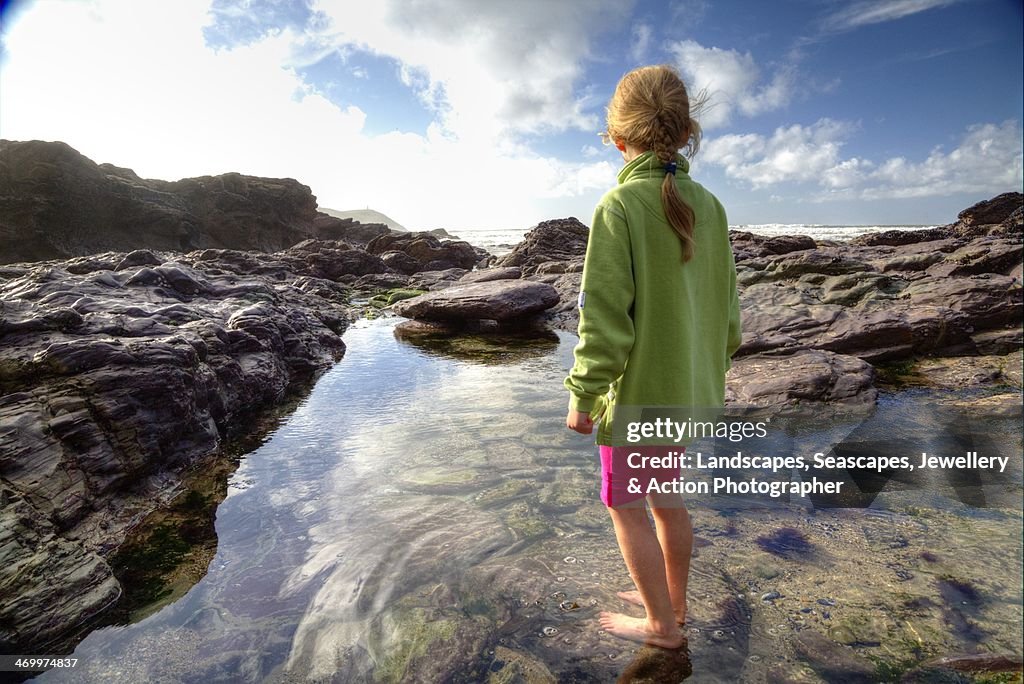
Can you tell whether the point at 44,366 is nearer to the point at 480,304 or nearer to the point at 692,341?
the point at 692,341

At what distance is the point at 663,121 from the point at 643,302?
79 centimetres

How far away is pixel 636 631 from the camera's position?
264 centimetres

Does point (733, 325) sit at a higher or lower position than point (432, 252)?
lower

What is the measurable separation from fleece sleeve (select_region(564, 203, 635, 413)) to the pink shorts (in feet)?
1.20

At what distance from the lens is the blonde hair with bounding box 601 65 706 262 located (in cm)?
212

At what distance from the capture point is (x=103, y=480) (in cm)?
393

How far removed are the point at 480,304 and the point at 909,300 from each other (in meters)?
8.92

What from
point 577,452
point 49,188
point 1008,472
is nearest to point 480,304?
point 577,452

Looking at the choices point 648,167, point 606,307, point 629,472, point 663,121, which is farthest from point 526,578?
point 663,121

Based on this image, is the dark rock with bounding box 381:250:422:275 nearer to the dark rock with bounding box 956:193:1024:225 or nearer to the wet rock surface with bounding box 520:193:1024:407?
the wet rock surface with bounding box 520:193:1024:407

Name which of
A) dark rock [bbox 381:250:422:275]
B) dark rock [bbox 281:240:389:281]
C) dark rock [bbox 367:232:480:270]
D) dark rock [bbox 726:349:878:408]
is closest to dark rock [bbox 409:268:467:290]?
dark rock [bbox 281:240:389:281]

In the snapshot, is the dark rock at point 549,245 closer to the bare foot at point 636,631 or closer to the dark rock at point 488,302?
the dark rock at point 488,302

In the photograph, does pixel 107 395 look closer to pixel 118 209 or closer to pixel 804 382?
pixel 804 382

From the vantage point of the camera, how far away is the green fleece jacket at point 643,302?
6.98 feet
